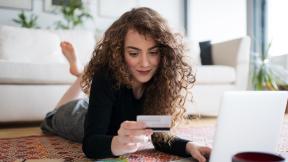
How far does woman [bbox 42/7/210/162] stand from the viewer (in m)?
0.96

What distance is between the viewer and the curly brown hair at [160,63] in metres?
1.00

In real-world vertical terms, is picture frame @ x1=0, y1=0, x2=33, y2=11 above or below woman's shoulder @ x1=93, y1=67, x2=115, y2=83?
above

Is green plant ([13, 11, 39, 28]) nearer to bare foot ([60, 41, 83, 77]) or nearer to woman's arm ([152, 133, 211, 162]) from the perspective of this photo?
bare foot ([60, 41, 83, 77])

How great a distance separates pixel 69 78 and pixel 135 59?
4.01 ft

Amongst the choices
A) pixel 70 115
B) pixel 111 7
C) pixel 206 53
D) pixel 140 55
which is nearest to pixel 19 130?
pixel 70 115

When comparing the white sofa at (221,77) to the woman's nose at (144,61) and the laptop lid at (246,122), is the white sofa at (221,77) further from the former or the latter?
the laptop lid at (246,122)

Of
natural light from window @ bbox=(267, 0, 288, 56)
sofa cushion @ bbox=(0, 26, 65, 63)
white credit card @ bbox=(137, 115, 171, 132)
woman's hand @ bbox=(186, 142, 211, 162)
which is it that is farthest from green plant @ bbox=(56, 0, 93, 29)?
white credit card @ bbox=(137, 115, 171, 132)

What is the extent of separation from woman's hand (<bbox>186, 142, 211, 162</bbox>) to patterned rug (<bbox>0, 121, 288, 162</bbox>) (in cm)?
10

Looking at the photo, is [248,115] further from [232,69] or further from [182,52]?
[232,69]

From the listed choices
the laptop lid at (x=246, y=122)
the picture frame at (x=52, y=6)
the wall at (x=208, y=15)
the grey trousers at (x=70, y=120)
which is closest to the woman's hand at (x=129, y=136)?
the laptop lid at (x=246, y=122)

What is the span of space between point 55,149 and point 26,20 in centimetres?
190

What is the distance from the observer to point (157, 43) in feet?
3.24

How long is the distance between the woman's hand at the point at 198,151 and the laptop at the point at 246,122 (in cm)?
24

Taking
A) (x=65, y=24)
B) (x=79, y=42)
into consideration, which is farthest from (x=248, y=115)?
(x=65, y=24)
